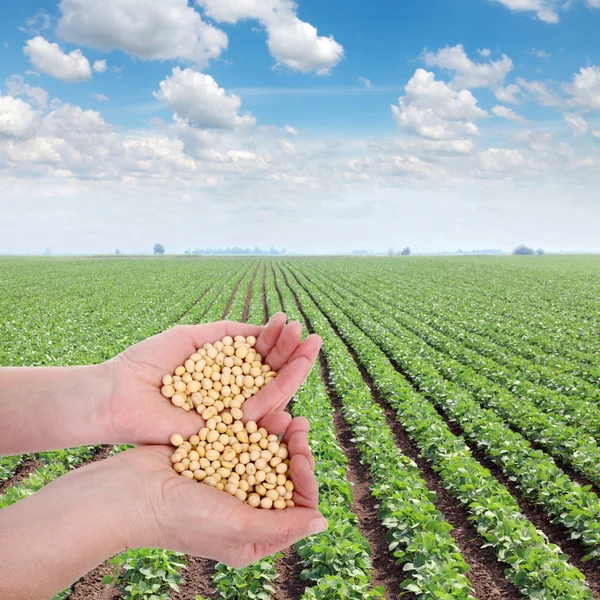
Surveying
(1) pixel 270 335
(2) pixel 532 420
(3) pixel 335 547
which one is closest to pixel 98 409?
(1) pixel 270 335

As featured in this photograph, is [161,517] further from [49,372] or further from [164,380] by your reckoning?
[49,372]

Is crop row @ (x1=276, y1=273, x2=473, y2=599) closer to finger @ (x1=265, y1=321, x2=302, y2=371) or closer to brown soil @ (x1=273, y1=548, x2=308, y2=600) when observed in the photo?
brown soil @ (x1=273, y1=548, x2=308, y2=600)

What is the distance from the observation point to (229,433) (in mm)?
5242

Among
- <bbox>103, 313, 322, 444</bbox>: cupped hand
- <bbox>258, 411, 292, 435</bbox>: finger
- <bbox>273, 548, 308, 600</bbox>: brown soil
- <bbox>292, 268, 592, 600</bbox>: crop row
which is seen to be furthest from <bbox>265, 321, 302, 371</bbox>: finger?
<bbox>292, 268, 592, 600</bbox>: crop row

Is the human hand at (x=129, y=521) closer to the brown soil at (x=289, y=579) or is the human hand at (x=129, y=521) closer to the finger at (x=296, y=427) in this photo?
the finger at (x=296, y=427)

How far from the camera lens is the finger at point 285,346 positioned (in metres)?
5.34

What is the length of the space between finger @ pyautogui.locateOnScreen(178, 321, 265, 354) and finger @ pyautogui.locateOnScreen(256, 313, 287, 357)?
4.3 inches

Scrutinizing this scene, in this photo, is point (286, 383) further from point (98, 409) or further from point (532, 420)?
point (532, 420)

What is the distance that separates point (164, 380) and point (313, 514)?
189 cm

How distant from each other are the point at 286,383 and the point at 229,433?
28.9 inches

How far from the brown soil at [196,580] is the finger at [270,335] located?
2.94m

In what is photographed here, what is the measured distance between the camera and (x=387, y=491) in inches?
325

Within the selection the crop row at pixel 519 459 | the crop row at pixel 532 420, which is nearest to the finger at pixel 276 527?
the crop row at pixel 519 459

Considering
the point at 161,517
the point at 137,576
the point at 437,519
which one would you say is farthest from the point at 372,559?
the point at 161,517
